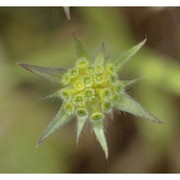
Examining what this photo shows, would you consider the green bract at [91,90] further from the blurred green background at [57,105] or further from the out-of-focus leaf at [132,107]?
the blurred green background at [57,105]

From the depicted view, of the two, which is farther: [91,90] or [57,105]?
[57,105]

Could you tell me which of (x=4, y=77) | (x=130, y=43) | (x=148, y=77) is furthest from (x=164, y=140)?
(x=4, y=77)

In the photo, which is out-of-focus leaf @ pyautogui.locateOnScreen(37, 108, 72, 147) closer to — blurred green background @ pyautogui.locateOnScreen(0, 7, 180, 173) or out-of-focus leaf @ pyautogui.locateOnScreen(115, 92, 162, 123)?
out-of-focus leaf @ pyautogui.locateOnScreen(115, 92, 162, 123)

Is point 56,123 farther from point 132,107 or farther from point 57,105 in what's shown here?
point 57,105

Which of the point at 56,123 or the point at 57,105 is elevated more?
the point at 56,123

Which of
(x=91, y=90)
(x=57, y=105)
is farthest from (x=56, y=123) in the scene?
(x=57, y=105)

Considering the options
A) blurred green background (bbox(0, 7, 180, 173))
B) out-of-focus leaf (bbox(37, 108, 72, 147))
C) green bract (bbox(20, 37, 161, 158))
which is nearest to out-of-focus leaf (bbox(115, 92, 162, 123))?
green bract (bbox(20, 37, 161, 158))

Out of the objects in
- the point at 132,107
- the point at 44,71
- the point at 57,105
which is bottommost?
the point at 57,105
